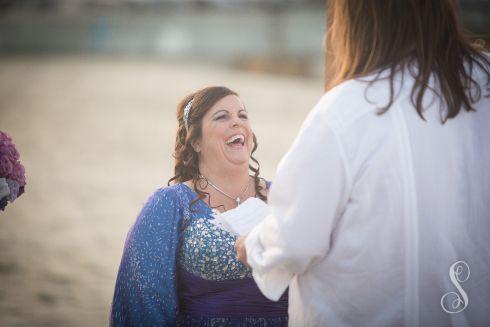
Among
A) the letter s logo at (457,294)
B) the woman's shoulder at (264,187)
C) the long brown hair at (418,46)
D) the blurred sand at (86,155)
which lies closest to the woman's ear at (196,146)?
the woman's shoulder at (264,187)

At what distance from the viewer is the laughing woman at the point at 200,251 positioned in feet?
7.93

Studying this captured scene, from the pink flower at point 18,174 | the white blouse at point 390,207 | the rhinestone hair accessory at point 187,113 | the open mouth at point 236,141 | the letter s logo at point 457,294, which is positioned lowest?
the letter s logo at point 457,294

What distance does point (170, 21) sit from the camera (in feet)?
108

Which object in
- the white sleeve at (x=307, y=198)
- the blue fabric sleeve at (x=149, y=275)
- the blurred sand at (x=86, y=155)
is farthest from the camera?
the blurred sand at (x=86, y=155)

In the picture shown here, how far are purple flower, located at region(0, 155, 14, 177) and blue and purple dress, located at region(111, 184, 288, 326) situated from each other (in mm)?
590

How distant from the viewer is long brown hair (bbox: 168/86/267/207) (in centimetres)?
267

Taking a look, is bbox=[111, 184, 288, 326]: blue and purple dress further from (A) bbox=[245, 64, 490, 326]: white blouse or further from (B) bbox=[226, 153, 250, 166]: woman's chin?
(A) bbox=[245, 64, 490, 326]: white blouse

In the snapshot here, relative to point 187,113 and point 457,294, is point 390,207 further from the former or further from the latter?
point 187,113

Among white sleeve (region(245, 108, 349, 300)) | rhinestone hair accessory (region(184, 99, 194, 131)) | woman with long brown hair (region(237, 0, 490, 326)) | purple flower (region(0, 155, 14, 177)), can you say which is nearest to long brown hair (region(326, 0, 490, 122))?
woman with long brown hair (region(237, 0, 490, 326))

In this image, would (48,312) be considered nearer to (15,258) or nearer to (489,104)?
(15,258)

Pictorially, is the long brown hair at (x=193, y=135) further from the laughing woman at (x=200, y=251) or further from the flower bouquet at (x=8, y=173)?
the flower bouquet at (x=8, y=173)

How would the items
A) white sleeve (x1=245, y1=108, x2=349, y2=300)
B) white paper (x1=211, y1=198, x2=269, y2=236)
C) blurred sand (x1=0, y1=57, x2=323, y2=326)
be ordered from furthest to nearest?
1. blurred sand (x1=0, y1=57, x2=323, y2=326)
2. white paper (x1=211, y1=198, x2=269, y2=236)
3. white sleeve (x1=245, y1=108, x2=349, y2=300)

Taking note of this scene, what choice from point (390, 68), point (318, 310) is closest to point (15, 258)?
point (318, 310)

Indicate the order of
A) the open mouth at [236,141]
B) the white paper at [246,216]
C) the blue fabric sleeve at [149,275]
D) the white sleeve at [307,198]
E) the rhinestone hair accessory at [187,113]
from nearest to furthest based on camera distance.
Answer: the white sleeve at [307,198]
the white paper at [246,216]
the blue fabric sleeve at [149,275]
the open mouth at [236,141]
the rhinestone hair accessory at [187,113]
